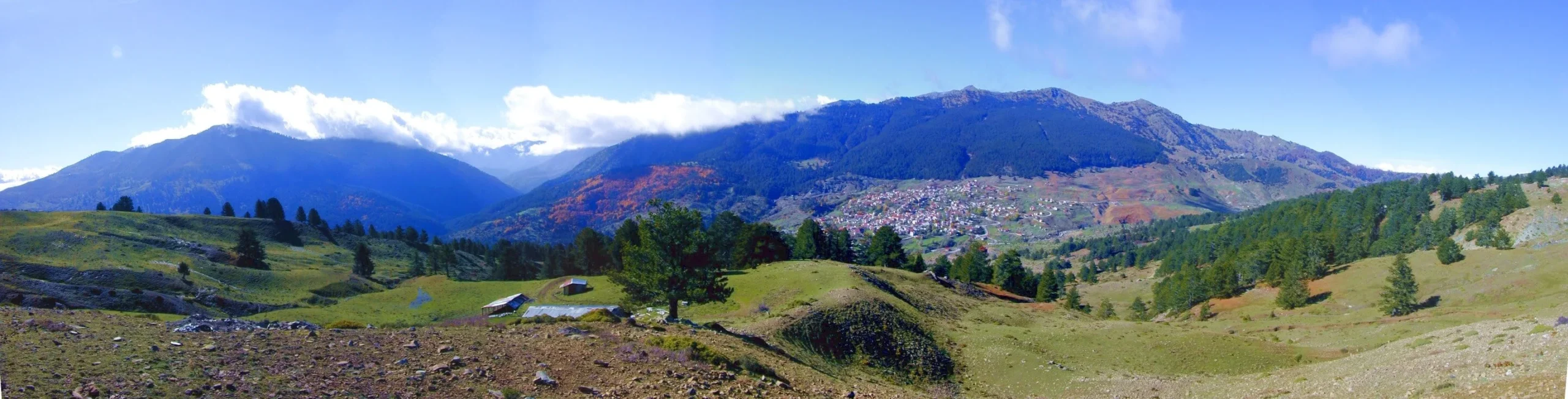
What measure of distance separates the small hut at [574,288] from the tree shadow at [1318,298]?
81754 millimetres

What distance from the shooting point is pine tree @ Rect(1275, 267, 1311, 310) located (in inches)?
3044

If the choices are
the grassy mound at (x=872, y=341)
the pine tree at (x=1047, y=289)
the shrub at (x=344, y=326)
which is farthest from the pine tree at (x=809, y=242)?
the shrub at (x=344, y=326)

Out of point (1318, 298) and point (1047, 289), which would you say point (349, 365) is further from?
point (1318, 298)

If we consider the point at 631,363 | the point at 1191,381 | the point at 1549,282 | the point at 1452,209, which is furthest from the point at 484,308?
the point at 1452,209

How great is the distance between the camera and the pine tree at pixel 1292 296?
77312mm

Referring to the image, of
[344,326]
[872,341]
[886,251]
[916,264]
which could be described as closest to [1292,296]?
[916,264]

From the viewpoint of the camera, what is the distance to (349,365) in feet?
53.4

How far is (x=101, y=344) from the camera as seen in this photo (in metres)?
15.9

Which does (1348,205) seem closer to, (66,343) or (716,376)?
(716,376)

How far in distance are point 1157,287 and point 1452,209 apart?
216 ft

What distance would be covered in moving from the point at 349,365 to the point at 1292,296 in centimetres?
9216

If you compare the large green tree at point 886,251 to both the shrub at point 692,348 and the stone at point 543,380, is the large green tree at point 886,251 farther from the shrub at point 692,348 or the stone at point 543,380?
the stone at point 543,380

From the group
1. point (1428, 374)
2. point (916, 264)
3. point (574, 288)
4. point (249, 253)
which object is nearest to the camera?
point (1428, 374)

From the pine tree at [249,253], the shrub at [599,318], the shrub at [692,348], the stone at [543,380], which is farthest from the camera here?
the pine tree at [249,253]
